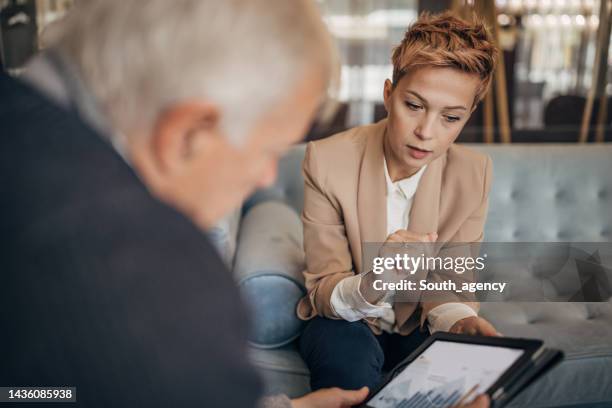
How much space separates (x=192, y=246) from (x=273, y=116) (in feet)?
0.50

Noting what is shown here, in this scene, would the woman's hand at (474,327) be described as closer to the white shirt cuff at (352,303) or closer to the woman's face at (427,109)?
the white shirt cuff at (352,303)

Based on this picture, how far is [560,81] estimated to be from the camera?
5598mm

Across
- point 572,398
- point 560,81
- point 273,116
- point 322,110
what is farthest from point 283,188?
point 560,81

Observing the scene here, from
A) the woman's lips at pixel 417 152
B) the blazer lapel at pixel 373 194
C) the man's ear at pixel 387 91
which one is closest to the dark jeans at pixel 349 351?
the blazer lapel at pixel 373 194

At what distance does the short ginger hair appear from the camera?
1.11 m

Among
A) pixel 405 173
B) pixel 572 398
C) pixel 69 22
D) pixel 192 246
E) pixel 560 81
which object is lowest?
pixel 560 81

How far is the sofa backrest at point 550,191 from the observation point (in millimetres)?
1737

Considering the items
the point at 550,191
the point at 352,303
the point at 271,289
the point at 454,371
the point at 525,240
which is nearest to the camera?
the point at 454,371

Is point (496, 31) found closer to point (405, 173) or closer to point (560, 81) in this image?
point (405, 173)

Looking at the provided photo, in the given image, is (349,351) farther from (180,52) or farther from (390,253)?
(180,52)

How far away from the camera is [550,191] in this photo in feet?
6.09

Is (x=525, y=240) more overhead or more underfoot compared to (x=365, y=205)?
more underfoot
